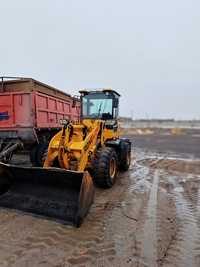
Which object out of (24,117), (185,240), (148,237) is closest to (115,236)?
(148,237)

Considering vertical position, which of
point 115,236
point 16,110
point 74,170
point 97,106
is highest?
point 97,106

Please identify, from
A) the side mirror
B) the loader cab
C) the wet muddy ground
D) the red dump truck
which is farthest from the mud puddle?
the red dump truck

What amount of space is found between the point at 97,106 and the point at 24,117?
2.12 m

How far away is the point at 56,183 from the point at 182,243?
224cm

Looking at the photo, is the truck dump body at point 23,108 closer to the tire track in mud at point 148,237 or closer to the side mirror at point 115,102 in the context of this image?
the side mirror at point 115,102

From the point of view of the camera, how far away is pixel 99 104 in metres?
6.94

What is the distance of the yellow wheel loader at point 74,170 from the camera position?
395 cm

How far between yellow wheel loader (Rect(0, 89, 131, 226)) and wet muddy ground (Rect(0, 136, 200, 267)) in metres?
0.27

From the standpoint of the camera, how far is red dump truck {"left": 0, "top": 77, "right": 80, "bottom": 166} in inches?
267

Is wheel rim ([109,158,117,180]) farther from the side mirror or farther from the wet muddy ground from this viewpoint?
the side mirror

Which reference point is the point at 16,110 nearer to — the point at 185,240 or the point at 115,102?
the point at 115,102

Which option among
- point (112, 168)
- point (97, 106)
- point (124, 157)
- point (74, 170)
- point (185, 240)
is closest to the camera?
point (185, 240)

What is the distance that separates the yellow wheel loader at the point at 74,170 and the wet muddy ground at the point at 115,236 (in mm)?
275

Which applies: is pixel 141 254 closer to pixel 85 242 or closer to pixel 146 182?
pixel 85 242
